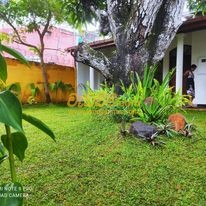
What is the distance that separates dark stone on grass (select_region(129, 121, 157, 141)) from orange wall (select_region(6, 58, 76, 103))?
8.25 metres

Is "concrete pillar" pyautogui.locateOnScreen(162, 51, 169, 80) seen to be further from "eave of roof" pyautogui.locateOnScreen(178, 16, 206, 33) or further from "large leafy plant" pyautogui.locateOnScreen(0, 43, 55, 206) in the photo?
"large leafy plant" pyautogui.locateOnScreen(0, 43, 55, 206)

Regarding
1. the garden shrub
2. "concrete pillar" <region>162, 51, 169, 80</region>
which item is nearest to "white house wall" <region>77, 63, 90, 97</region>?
"concrete pillar" <region>162, 51, 169, 80</region>

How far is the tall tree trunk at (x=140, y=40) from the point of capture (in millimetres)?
5422

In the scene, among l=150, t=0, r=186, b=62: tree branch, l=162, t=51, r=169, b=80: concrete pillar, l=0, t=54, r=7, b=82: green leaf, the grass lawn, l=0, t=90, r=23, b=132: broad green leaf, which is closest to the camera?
l=0, t=90, r=23, b=132: broad green leaf

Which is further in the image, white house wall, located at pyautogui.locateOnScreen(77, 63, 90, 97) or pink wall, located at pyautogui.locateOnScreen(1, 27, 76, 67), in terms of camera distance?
pink wall, located at pyautogui.locateOnScreen(1, 27, 76, 67)

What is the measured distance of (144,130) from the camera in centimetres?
414

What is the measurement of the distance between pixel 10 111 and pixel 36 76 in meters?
12.7

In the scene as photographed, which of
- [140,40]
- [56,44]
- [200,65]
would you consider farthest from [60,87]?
[140,40]

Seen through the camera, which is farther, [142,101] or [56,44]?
[56,44]

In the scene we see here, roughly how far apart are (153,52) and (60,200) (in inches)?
143

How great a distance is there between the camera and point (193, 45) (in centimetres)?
992

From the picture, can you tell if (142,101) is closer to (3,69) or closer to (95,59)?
(95,59)

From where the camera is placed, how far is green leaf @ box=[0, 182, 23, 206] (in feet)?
3.07

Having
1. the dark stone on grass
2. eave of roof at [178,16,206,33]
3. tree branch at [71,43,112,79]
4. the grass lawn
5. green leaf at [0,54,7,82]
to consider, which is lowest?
the grass lawn
